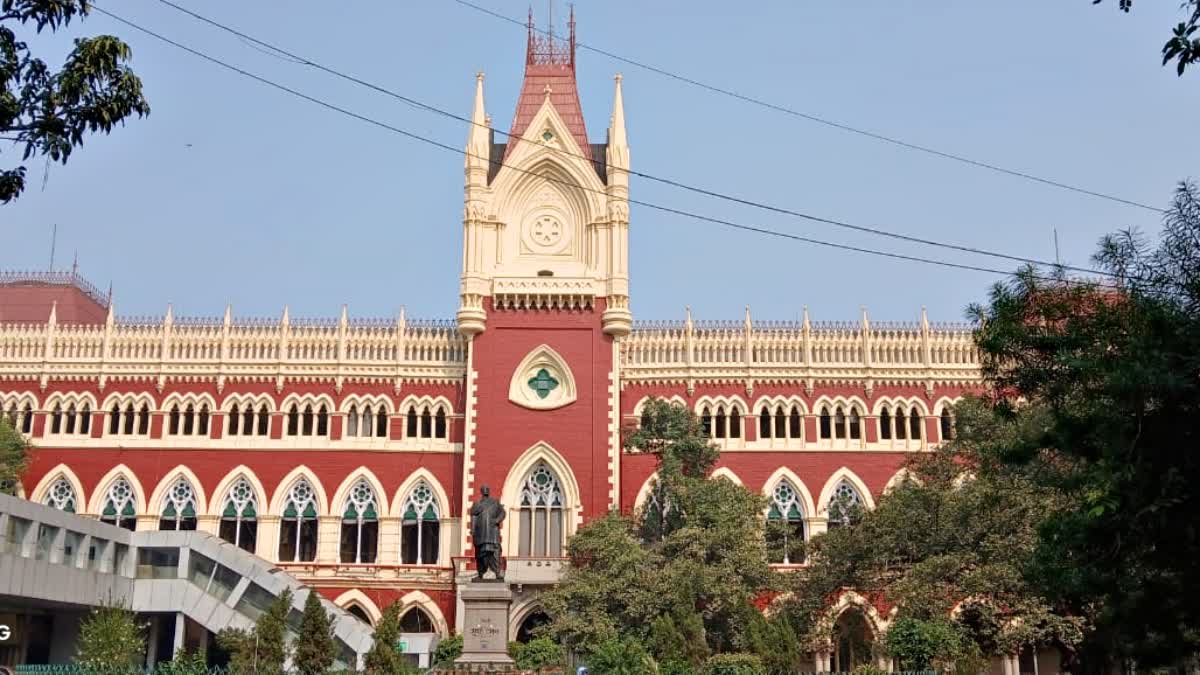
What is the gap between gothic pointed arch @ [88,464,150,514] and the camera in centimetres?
4200

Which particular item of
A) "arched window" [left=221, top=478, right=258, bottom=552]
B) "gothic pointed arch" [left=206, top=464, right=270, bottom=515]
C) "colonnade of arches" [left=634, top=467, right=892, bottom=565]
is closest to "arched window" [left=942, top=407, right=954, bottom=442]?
"colonnade of arches" [left=634, top=467, right=892, bottom=565]

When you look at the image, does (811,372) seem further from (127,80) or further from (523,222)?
(127,80)

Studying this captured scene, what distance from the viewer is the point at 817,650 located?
35438 mm

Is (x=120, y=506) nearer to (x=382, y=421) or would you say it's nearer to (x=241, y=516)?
(x=241, y=516)

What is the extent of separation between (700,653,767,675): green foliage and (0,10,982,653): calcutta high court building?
42.2ft

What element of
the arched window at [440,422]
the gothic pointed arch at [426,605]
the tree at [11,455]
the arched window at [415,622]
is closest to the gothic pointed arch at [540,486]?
the gothic pointed arch at [426,605]

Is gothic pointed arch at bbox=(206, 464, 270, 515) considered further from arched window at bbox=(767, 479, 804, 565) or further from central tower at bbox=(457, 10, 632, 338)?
arched window at bbox=(767, 479, 804, 565)

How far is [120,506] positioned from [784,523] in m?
21.5

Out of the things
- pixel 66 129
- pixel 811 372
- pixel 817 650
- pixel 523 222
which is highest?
pixel 523 222

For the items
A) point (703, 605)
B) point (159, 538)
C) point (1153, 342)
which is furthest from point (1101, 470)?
point (159, 538)

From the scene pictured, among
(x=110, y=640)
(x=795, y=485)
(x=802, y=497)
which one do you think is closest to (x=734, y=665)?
(x=110, y=640)

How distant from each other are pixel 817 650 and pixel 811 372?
10.7 m

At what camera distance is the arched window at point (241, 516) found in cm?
4178

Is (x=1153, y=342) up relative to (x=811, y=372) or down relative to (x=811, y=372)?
down
